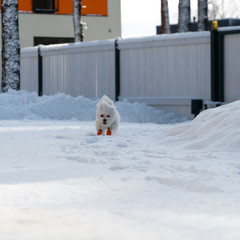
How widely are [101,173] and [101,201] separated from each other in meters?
1.36

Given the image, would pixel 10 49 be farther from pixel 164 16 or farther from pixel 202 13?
pixel 164 16

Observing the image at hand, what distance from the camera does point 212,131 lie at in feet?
29.3

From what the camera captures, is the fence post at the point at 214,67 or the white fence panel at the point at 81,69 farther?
the white fence panel at the point at 81,69

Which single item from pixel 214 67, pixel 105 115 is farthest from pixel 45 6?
pixel 105 115

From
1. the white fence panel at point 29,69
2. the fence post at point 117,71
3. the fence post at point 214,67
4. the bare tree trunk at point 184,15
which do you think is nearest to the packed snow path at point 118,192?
the fence post at point 214,67

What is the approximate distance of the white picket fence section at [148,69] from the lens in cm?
1583

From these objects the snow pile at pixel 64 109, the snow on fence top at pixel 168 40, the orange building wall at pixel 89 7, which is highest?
the orange building wall at pixel 89 7

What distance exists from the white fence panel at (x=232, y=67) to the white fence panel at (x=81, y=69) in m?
3.81

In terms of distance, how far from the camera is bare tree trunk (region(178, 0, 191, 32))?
23.9m

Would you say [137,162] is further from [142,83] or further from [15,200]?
[142,83]

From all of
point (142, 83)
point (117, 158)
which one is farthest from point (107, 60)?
point (117, 158)

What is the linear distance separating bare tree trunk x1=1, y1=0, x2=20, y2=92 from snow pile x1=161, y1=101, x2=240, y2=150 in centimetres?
966

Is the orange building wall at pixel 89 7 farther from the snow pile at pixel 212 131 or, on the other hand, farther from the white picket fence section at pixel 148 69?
the snow pile at pixel 212 131

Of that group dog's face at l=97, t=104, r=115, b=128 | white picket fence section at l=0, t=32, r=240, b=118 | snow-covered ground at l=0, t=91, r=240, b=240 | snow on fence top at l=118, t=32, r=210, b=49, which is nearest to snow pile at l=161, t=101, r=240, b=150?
snow-covered ground at l=0, t=91, r=240, b=240
